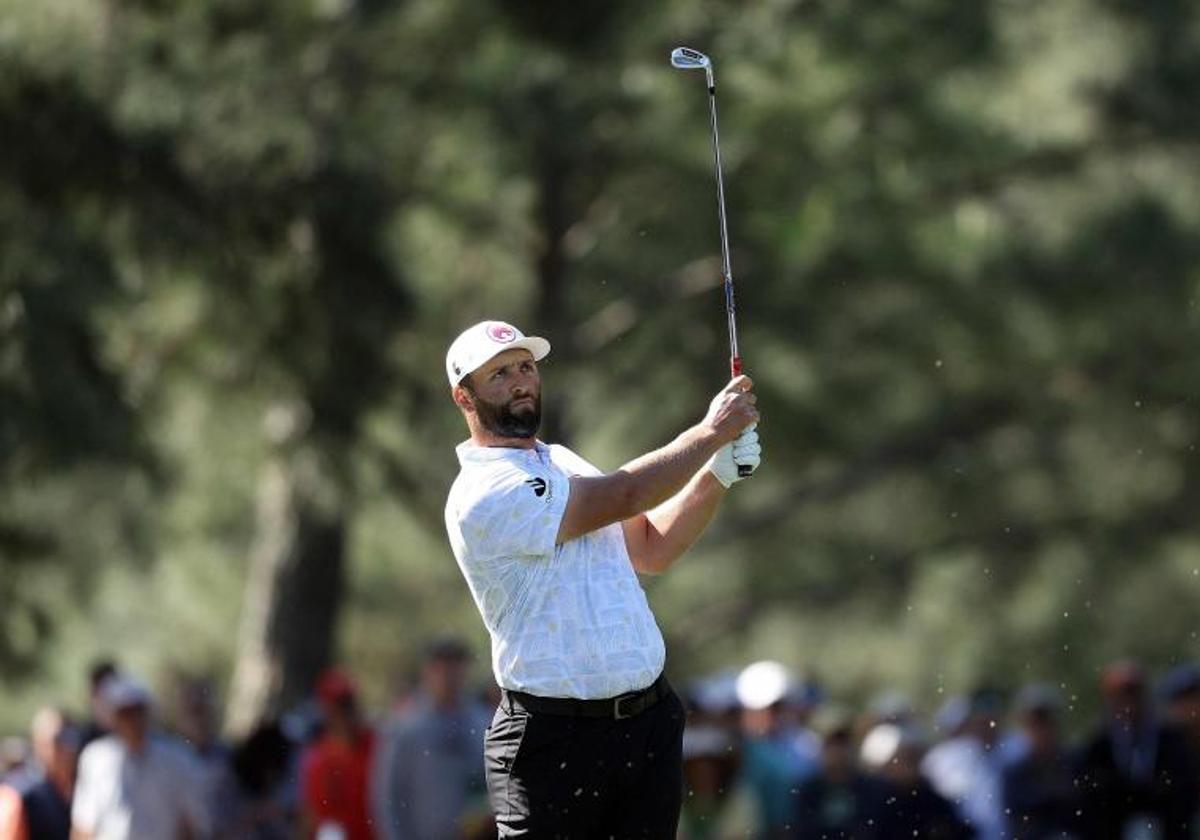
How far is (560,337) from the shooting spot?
18.1 m

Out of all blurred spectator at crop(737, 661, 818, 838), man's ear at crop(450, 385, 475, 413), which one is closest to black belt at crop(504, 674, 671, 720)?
man's ear at crop(450, 385, 475, 413)

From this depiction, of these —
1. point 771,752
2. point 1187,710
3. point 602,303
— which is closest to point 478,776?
point 771,752

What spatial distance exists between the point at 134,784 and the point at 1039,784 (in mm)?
4303

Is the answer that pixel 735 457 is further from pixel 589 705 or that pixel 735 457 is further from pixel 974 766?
pixel 974 766

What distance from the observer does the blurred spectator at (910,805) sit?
475 inches

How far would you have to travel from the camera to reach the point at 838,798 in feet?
41.4

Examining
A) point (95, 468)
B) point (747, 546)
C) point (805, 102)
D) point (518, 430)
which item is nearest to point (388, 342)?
point (95, 468)

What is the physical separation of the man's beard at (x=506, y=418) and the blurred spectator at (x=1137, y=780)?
558 cm

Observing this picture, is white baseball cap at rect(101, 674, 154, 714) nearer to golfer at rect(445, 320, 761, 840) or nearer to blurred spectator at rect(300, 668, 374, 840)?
blurred spectator at rect(300, 668, 374, 840)

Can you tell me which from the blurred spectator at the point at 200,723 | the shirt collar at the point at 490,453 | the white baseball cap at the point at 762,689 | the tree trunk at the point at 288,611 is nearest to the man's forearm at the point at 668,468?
the shirt collar at the point at 490,453

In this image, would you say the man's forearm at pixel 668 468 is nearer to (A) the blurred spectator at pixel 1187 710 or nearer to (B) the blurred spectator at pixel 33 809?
(B) the blurred spectator at pixel 33 809

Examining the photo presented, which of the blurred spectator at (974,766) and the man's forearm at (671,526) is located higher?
the blurred spectator at (974,766)

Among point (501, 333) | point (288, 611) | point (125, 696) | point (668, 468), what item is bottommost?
point (668, 468)

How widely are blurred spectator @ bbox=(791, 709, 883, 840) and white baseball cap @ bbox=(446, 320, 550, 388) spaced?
18.9ft
